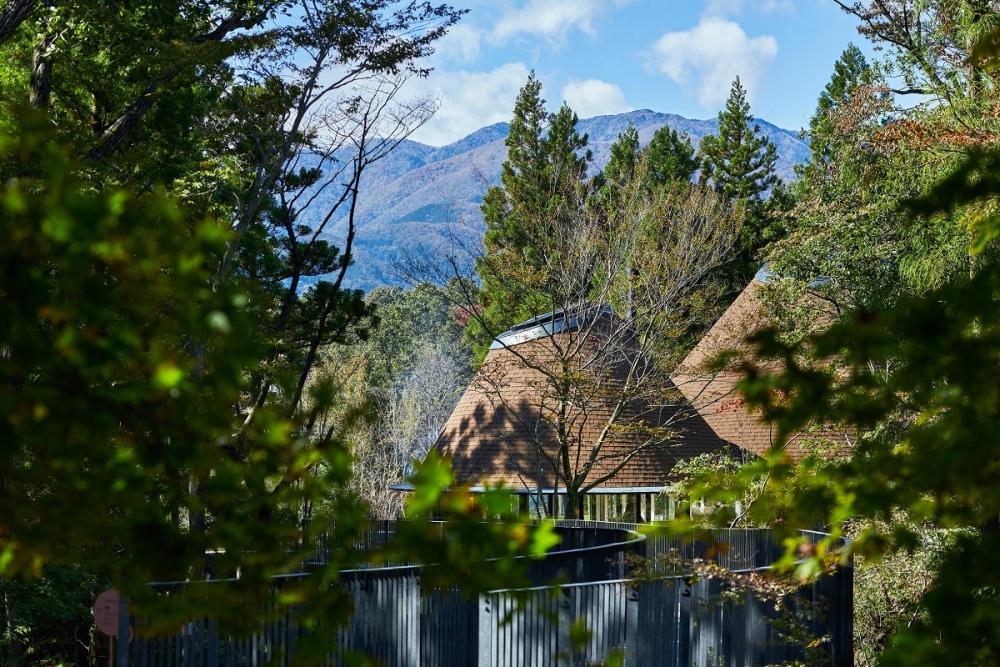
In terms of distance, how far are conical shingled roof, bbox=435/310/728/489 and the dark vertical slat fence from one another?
36.7ft

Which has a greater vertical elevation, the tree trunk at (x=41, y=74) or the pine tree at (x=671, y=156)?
the pine tree at (x=671, y=156)

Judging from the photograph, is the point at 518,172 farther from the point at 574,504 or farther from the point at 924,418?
the point at 924,418

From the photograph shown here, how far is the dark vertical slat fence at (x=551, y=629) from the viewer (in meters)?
6.38

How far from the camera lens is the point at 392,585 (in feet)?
23.8

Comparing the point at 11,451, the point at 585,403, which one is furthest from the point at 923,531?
the point at 11,451

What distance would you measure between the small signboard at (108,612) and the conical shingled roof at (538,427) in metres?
13.1

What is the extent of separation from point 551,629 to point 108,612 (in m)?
2.88

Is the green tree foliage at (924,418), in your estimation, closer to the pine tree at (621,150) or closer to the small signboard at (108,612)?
the small signboard at (108,612)

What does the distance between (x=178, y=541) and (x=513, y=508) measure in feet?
2.28

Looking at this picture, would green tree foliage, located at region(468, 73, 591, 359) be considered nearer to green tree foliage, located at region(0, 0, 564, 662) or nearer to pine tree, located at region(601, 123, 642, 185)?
pine tree, located at region(601, 123, 642, 185)

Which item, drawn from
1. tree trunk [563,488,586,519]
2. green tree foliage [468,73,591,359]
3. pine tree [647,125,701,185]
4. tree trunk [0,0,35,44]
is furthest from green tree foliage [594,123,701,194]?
tree trunk [0,0,35,44]

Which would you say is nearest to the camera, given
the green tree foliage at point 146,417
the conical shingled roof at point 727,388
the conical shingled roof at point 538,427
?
the green tree foliage at point 146,417

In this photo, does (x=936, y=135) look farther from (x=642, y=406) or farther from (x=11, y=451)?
(x=11, y=451)

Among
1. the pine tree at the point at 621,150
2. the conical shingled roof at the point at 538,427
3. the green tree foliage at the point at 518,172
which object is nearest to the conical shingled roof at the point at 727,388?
the conical shingled roof at the point at 538,427
